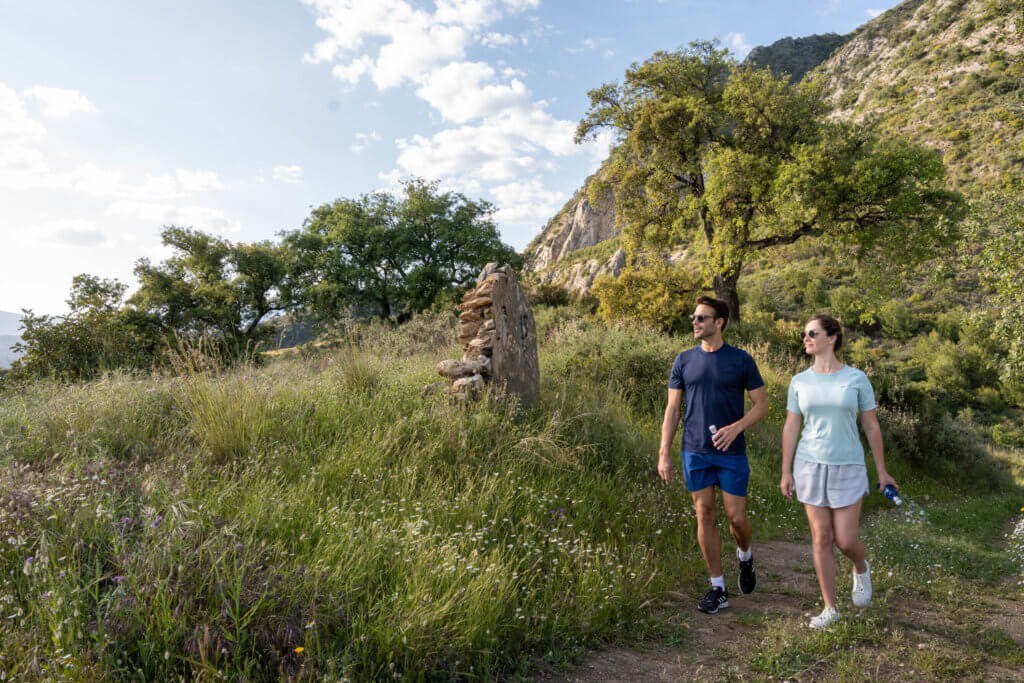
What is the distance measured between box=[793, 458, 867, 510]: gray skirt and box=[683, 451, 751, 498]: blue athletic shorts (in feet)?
1.22

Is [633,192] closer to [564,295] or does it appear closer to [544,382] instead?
[564,295]

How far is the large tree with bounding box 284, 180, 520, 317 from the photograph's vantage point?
28.2 m

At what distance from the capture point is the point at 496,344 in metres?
6.32

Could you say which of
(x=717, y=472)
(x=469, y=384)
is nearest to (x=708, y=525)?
(x=717, y=472)

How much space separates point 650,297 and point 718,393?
1268 cm

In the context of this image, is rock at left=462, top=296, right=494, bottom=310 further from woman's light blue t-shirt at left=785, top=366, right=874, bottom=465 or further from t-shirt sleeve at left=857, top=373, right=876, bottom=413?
t-shirt sleeve at left=857, top=373, right=876, bottom=413

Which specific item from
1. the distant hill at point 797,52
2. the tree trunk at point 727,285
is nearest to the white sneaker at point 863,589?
the tree trunk at point 727,285

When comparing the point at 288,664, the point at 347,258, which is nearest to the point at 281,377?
the point at 288,664

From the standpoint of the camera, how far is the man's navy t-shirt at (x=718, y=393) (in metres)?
3.66

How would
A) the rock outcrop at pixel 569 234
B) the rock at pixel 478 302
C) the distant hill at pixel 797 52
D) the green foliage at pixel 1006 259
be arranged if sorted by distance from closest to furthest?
the rock at pixel 478 302
the green foliage at pixel 1006 259
the distant hill at pixel 797 52
the rock outcrop at pixel 569 234

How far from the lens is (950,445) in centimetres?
1170

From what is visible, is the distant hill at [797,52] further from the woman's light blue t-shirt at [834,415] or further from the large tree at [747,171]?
the woman's light blue t-shirt at [834,415]

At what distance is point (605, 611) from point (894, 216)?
15.9m

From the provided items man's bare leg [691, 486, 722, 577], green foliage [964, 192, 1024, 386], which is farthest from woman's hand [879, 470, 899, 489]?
green foliage [964, 192, 1024, 386]
